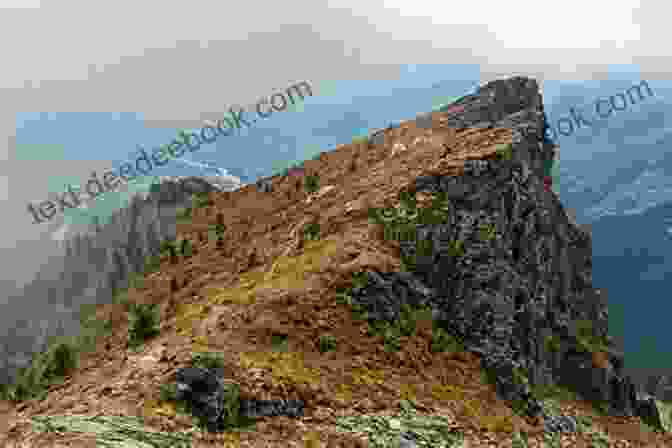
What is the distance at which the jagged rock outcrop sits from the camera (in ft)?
129

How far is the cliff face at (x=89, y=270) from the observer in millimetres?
119562

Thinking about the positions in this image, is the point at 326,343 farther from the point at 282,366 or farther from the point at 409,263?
the point at 409,263

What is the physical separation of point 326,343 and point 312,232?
14.4 meters

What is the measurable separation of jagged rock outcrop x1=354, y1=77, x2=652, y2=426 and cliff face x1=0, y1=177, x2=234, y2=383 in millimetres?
59493

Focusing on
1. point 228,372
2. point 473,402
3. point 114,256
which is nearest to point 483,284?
point 473,402

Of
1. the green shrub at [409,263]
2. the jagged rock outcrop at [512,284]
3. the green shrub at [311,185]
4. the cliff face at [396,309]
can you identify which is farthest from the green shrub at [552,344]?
the green shrub at [311,185]

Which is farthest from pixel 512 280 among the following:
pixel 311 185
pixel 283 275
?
pixel 311 185

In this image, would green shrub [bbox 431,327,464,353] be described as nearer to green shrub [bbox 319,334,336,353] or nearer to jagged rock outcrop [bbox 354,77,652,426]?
jagged rock outcrop [bbox 354,77,652,426]

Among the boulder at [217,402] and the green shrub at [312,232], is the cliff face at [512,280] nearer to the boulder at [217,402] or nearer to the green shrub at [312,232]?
the green shrub at [312,232]

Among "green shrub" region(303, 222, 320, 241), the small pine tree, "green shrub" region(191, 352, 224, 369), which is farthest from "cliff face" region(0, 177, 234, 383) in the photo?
"green shrub" region(191, 352, 224, 369)

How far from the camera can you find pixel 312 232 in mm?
45688

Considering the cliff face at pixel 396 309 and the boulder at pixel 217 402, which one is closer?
the boulder at pixel 217 402

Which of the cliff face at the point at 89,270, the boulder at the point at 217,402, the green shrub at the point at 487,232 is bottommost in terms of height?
the boulder at the point at 217,402

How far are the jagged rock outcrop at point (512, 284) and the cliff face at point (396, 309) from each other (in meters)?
0.14
